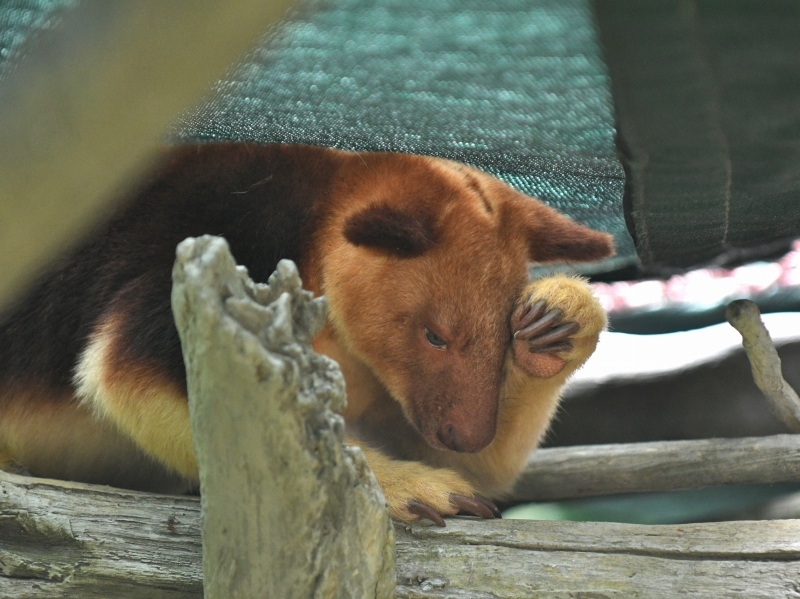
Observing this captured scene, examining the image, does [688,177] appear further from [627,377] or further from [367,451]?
[627,377]

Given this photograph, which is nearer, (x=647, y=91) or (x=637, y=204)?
(x=647, y=91)

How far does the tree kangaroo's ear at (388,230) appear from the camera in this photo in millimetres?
2100

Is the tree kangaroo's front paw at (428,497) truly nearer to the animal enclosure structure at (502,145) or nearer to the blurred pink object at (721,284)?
the animal enclosure structure at (502,145)

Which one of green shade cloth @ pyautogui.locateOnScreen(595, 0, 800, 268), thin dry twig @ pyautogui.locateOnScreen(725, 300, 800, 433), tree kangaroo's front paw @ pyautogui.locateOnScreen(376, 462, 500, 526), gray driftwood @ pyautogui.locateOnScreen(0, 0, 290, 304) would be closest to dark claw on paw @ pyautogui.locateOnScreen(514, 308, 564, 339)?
green shade cloth @ pyautogui.locateOnScreen(595, 0, 800, 268)

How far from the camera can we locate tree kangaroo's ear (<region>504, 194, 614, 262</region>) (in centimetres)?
241

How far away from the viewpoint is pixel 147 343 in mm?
1977

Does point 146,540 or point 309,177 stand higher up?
point 309,177

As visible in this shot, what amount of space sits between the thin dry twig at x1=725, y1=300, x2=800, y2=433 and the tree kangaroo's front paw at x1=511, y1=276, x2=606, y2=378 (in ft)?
2.04

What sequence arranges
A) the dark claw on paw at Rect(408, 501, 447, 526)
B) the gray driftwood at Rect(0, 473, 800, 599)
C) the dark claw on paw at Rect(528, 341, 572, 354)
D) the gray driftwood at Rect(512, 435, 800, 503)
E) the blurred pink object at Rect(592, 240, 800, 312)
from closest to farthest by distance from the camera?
the gray driftwood at Rect(0, 473, 800, 599), the dark claw on paw at Rect(408, 501, 447, 526), the dark claw on paw at Rect(528, 341, 572, 354), the gray driftwood at Rect(512, 435, 800, 503), the blurred pink object at Rect(592, 240, 800, 312)

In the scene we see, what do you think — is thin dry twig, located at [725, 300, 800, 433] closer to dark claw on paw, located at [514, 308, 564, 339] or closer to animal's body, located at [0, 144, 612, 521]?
animal's body, located at [0, 144, 612, 521]

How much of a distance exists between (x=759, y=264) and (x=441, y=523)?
6.98 ft

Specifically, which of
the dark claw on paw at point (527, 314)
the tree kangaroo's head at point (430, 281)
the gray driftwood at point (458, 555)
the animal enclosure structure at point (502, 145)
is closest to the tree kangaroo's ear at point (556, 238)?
the tree kangaroo's head at point (430, 281)

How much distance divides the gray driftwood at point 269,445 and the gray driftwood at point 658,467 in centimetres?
178

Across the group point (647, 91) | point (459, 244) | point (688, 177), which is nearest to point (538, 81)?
point (647, 91)
